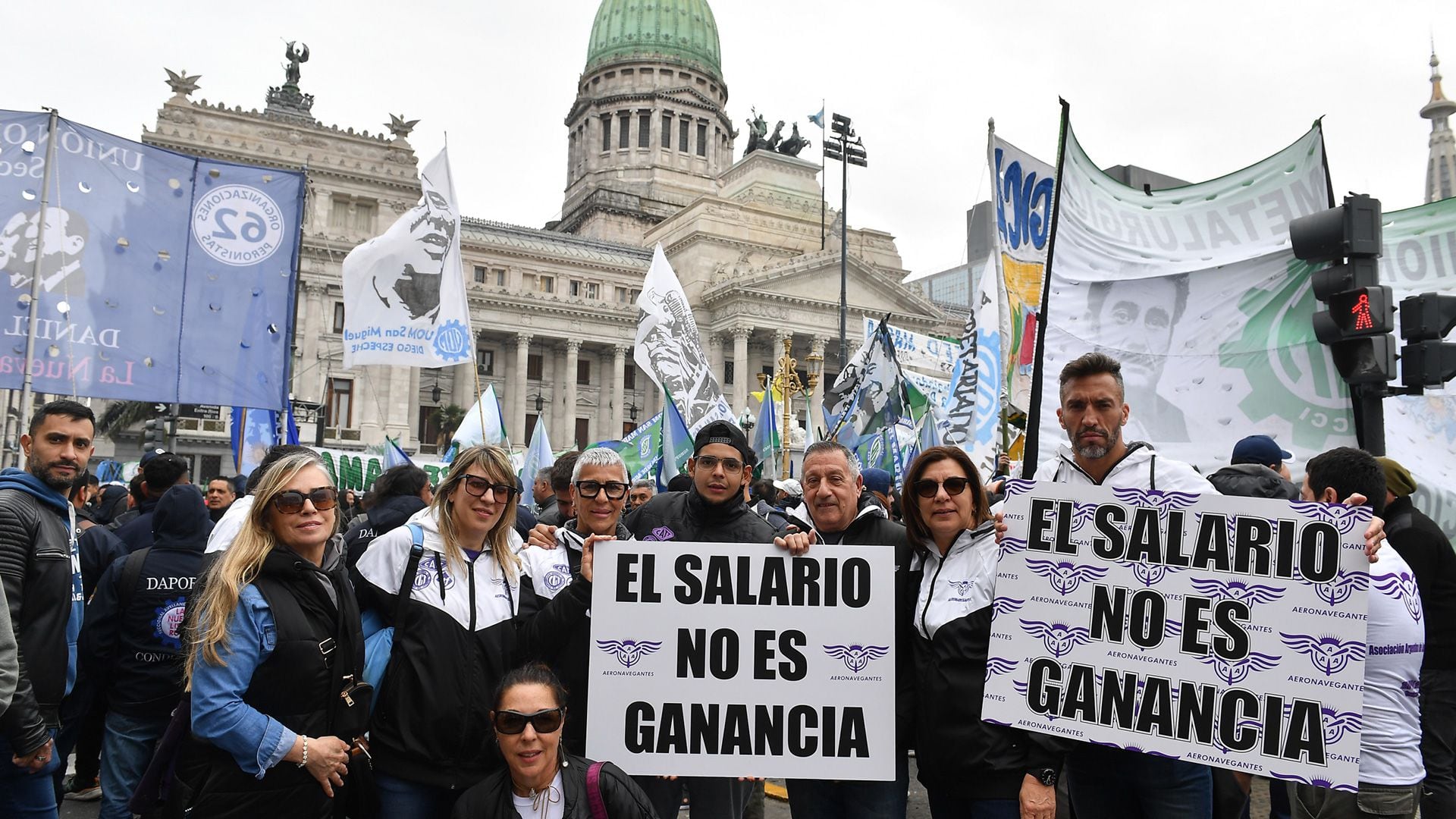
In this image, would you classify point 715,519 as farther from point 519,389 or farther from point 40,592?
point 519,389

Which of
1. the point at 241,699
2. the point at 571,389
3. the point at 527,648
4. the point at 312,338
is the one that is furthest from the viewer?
the point at 571,389

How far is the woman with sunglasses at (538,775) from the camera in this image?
9.84ft

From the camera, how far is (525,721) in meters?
3.00

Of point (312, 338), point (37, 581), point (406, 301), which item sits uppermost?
point (312, 338)

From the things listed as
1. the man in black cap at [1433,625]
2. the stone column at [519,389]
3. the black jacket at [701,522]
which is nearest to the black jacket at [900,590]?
the black jacket at [701,522]

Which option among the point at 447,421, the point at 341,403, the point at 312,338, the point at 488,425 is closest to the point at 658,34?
the point at 447,421

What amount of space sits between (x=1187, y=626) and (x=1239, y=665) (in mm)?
199

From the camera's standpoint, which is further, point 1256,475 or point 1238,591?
point 1256,475

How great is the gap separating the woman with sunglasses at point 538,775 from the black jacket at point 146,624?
2.64 metres

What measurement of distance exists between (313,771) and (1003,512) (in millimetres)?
2552


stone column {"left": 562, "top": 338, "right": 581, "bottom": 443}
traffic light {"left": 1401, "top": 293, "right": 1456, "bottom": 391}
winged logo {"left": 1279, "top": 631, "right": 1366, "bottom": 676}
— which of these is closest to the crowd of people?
winged logo {"left": 1279, "top": 631, "right": 1366, "bottom": 676}

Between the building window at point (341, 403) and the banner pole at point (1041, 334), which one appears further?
the building window at point (341, 403)

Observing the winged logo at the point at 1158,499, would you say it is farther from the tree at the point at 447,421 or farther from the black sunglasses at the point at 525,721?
the tree at the point at 447,421

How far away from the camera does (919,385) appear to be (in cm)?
1806
